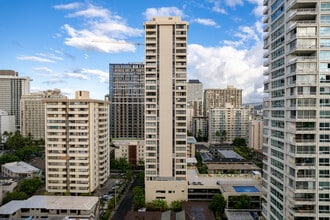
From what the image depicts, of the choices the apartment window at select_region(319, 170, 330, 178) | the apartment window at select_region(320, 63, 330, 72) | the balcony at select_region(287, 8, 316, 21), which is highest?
the balcony at select_region(287, 8, 316, 21)


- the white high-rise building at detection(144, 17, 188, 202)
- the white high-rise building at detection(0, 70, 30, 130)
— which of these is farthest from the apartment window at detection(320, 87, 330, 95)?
the white high-rise building at detection(0, 70, 30, 130)

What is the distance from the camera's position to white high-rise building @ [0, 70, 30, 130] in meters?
140

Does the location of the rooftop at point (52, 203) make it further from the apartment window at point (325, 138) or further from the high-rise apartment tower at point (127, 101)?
the high-rise apartment tower at point (127, 101)

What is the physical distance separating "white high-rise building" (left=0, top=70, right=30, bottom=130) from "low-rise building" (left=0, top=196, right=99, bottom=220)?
369ft

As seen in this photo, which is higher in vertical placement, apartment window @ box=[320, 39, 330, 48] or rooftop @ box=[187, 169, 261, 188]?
apartment window @ box=[320, 39, 330, 48]

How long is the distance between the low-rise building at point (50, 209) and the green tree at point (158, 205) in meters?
→ 8.78

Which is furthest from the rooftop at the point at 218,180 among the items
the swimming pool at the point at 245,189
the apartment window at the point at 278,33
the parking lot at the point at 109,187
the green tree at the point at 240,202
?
the apartment window at the point at 278,33

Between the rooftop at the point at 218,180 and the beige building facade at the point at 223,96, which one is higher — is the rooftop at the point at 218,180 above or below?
below

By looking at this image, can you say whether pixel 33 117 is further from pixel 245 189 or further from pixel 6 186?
pixel 245 189

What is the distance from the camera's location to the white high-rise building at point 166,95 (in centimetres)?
4784

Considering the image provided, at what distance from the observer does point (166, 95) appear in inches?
1889

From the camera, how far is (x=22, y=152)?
81.3m

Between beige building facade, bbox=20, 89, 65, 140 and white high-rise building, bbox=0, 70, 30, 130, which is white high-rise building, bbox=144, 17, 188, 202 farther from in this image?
white high-rise building, bbox=0, 70, 30, 130

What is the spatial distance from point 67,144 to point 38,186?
10.3m
